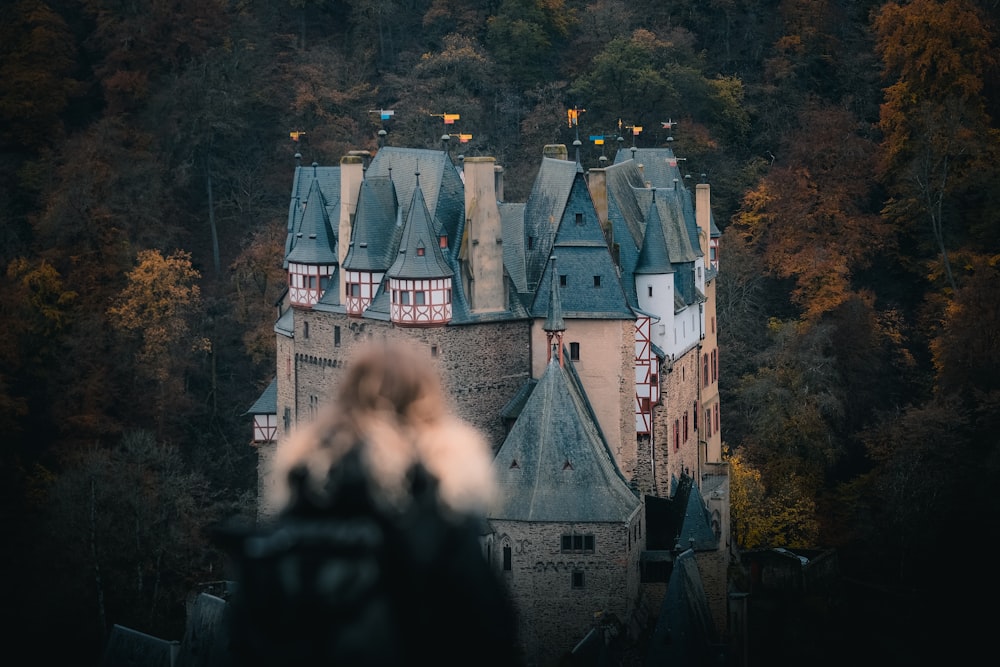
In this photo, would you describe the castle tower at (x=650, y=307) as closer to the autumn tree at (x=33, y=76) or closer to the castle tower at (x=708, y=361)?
the castle tower at (x=708, y=361)

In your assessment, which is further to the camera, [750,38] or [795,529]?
[750,38]

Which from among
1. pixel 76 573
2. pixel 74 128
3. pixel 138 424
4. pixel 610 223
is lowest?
pixel 76 573

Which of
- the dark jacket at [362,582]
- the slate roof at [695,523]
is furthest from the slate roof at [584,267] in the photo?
the dark jacket at [362,582]

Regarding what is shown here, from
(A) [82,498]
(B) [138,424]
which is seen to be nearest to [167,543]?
(A) [82,498]

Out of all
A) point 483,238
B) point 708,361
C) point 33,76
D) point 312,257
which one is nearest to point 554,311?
point 483,238

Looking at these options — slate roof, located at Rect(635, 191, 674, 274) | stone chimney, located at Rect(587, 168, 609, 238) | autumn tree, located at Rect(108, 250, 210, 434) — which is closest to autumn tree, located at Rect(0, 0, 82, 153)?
autumn tree, located at Rect(108, 250, 210, 434)

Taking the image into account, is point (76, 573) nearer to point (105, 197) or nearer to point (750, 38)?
point (105, 197)

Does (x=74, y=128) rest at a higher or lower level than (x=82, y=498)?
higher

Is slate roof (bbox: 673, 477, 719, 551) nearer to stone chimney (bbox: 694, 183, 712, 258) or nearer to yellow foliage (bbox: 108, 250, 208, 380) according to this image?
stone chimney (bbox: 694, 183, 712, 258)
